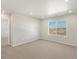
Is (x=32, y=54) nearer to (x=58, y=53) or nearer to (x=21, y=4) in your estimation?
(x=58, y=53)

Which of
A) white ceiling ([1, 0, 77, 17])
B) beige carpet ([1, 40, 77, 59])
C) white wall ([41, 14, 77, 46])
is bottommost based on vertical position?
beige carpet ([1, 40, 77, 59])

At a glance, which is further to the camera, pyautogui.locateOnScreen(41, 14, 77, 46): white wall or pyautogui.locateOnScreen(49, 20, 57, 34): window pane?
pyautogui.locateOnScreen(49, 20, 57, 34): window pane

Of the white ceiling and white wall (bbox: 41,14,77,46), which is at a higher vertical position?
the white ceiling

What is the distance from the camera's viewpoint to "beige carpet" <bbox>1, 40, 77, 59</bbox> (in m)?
1.24

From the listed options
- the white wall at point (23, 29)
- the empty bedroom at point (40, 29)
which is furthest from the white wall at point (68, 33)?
the white wall at point (23, 29)

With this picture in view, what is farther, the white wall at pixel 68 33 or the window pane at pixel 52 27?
the window pane at pixel 52 27

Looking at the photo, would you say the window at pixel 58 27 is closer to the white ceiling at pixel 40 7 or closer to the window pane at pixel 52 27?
the window pane at pixel 52 27

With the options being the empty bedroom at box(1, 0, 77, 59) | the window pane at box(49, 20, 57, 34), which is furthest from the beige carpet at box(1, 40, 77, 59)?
the window pane at box(49, 20, 57, 34)

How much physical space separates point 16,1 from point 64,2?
30.2 inches

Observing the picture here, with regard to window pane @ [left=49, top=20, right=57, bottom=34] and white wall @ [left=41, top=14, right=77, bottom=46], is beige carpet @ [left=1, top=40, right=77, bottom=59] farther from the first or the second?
window pane @ [left=49, top=20, right=57, bottom=34]

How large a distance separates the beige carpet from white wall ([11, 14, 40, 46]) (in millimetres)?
92

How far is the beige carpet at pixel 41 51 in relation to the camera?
1243 mm

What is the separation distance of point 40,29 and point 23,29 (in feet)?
0.93

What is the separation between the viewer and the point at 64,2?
50.1 inches
